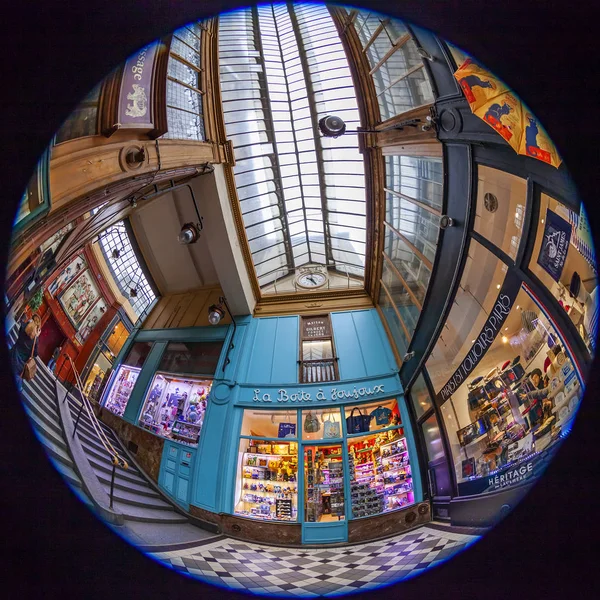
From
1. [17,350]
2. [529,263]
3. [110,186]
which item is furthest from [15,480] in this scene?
[529,263]

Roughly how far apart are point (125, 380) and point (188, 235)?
817 millimetres

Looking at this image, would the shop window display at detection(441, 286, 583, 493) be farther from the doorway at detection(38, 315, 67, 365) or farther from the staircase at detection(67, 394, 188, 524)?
the doorway at detection(38, 315, 67, 365)

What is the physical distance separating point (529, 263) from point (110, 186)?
152cm

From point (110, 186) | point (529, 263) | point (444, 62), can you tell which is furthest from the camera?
point (110, 186)

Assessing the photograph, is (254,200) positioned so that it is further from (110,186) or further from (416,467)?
(416,467)

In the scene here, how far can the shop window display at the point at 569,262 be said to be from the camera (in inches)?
26.7

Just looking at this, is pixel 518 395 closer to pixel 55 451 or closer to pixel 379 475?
pixel 379 475

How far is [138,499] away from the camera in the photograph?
99cm

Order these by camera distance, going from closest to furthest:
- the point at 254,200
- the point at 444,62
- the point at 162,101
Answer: the point at 444,62
the point at 162,101
the point at 254,200

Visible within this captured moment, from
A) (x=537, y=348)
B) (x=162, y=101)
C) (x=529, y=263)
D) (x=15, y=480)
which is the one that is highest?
(x=162, y=101)

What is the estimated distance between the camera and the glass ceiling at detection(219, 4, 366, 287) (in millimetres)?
1322

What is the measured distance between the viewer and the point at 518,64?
0.81 metres

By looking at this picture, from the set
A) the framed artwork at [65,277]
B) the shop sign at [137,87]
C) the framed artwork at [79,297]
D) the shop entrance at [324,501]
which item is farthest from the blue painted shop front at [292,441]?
the shop sign at [137,87]

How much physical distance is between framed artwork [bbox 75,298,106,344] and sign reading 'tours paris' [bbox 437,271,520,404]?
1317 mm
